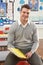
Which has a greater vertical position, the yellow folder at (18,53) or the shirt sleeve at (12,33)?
the shirt sleeve at (12,33)

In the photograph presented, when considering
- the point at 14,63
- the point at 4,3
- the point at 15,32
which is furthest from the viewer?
the point at 4,3

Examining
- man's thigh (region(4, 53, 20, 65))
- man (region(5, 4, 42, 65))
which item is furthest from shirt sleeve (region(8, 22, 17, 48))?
man's thigh (region(4, 53, 20, 65))

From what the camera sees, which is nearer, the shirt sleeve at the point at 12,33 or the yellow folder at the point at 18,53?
the yellow folder at the point at 18,53

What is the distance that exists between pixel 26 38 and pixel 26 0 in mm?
2632

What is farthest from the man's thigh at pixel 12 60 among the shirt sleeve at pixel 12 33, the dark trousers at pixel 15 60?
the shirt sleeve at pixel 12 33

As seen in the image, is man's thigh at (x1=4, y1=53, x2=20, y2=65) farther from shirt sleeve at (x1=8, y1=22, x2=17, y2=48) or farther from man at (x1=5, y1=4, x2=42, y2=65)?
shirt sleeve at (x1=8, y1=22, x2=17, y2=48)

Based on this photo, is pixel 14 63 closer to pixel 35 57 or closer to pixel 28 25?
pixel 35 57

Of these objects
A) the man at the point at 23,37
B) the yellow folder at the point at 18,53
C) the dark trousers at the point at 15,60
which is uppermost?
the man at the point at 23,37

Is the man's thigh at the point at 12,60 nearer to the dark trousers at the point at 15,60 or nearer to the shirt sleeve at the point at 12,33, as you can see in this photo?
the dark trousers at the point at 15,60

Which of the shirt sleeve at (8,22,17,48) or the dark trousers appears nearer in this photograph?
the dark trousers

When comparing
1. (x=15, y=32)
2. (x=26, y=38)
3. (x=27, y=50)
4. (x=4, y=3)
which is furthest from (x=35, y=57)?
(x=4, y=3)

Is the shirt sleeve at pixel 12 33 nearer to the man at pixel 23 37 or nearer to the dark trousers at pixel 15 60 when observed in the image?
Answer: the man at pixel 23 37

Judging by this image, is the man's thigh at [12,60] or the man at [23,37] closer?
the man's thigh at [12,60]

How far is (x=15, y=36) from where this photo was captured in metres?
2.07
